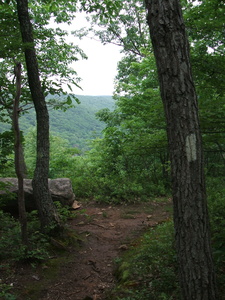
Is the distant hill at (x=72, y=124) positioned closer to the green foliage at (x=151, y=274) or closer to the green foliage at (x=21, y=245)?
the green foliage at (x=21, y=245)

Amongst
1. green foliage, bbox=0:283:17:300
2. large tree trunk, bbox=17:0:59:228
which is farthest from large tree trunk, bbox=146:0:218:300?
large tree trunk, bbox=17:0:59:228

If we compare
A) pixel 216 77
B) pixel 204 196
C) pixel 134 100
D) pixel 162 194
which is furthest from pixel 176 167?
pixel 134 100

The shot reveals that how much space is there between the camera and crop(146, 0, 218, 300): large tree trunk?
2.52 meters

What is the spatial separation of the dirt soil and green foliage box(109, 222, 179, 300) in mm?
336

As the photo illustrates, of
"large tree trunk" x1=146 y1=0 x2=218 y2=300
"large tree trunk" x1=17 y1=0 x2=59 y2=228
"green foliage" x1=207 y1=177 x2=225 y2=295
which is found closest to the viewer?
"large tree trunk" x1=146 y1=0 x2=218 y2=300

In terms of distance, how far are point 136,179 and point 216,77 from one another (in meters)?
6.90

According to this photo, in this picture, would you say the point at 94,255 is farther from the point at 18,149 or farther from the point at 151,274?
the point at 18,149

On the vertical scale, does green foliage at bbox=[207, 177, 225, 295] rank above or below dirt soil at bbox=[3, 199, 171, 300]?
above

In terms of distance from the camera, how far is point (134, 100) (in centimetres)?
1040

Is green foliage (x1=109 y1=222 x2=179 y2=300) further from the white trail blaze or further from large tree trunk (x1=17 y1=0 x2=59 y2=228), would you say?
large tree trunk (x1=17 y1=0 x2=59 y2=228)

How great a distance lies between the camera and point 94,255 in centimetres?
505

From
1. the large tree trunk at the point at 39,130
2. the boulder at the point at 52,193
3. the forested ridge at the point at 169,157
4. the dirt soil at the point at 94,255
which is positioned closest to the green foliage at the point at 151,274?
the forested ridge at the point at 169,157

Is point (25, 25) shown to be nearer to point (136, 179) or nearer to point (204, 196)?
point (204, 196)

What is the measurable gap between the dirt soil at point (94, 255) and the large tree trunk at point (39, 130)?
1.00 m
